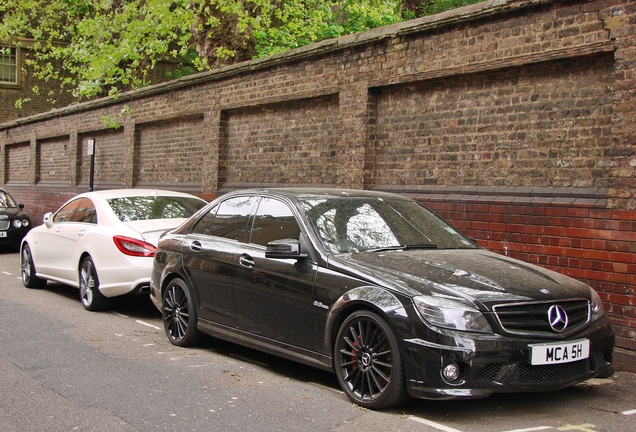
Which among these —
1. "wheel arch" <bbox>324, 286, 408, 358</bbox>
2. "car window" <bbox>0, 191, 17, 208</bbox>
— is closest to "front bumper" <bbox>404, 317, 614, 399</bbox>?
"wheel arch" <bbox>324, 286, 408, 358</bbox>

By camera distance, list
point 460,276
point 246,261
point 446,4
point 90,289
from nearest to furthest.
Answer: point 460,276 → point 246,261 → point 90,289 → point 446,4

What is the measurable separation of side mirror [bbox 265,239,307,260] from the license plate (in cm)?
194

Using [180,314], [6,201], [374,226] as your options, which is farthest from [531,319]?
[6,201]

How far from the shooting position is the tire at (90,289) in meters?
9.48

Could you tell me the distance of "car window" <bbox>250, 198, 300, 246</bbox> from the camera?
6.27 meters

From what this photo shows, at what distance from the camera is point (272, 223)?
21.4 ft

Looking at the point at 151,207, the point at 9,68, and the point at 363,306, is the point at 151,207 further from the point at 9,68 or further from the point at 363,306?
the point at 9,68

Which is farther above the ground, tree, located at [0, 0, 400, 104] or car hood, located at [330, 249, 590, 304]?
tree, located at [0, 0, 400, 104]

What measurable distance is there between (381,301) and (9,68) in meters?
35.3

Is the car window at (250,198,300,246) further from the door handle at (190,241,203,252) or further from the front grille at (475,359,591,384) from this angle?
the front grille at (475,359,591,384)

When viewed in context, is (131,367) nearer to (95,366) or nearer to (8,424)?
(95,366)

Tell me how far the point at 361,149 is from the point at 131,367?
18.2ft

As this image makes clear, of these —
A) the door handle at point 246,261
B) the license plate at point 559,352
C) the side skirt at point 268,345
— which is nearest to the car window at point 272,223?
the door handle at point 246,261

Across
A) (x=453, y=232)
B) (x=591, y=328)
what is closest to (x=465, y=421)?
(x=591, y=328)
